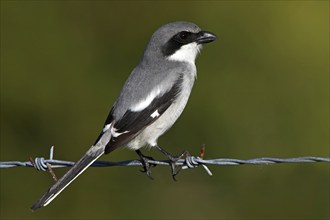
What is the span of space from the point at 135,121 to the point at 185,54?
2.72 feet

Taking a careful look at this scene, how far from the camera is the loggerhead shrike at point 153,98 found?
4.70 meters

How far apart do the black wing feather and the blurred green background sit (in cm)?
181

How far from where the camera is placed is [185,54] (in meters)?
5.34

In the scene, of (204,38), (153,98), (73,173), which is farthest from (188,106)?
(73,173)

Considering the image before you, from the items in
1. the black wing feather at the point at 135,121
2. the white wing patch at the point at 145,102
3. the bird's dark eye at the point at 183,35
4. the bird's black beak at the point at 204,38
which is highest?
the bird's dark eye at the point at 183,35

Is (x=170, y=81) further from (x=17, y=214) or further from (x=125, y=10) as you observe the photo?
(x=125, y=10)

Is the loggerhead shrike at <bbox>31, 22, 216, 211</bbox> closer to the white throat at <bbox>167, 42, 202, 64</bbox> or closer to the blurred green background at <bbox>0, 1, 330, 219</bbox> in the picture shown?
the white throat at <bbox>167, 42, 202, 64</bbox>

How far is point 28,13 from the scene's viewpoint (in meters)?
8.00

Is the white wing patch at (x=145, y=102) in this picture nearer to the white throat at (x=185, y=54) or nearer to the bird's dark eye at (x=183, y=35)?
the white throat at (x=185, y=54)

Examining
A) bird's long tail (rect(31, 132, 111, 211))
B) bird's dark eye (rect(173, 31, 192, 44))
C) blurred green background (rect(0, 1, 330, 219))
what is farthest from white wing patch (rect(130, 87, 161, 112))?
blurred green background (rect(0, 1, 330, 219))

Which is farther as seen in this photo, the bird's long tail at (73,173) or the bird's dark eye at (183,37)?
the bird's dark eye at (183,37)

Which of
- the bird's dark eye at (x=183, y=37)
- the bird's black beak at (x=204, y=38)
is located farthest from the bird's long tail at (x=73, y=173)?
the bird's black beak at (x=204, y=38)

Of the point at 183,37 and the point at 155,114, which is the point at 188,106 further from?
the point at 155,114

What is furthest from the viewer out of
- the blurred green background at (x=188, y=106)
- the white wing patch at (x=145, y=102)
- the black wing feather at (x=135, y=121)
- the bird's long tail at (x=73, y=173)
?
the blurred green background at (x=188, y=106)
